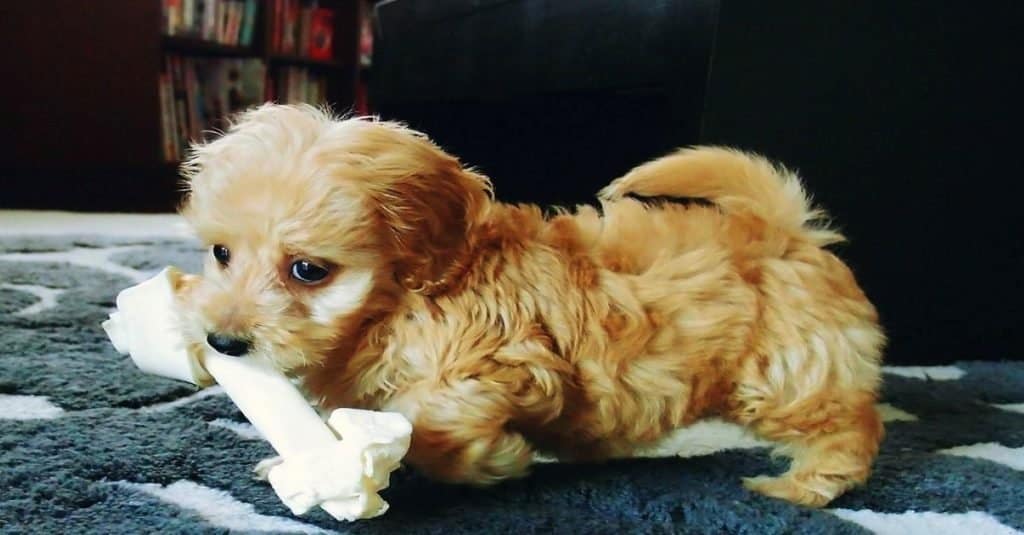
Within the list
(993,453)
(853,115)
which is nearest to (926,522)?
(993,453)

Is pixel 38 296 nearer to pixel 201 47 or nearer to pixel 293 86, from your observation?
pixel 201 47

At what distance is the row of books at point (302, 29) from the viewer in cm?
396

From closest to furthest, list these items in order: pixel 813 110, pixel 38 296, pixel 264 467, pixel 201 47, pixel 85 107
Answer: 1. pixel 264 467
2. pixel 813 110
3. pixel 38 296
4. pixel 85 107
5. pixel 201 47

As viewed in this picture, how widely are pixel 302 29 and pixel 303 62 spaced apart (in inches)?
5.7

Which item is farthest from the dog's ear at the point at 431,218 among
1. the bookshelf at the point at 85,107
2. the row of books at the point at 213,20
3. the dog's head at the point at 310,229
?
the row of books at the point at 213,20

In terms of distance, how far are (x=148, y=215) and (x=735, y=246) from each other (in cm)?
264

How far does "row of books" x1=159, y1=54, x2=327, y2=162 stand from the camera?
12.1 ft

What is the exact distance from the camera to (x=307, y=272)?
34.5 inches

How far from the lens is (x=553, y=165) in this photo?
1.82 meters

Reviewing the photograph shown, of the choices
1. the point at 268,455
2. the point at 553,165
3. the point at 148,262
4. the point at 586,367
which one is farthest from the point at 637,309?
the point at 148,262

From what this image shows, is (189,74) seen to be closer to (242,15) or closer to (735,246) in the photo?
(242,15)

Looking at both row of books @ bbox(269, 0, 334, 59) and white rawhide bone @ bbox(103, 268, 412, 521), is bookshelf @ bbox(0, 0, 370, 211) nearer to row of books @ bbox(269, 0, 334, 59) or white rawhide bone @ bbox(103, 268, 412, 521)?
row of books @ bbox(269, 0, 334, 59)

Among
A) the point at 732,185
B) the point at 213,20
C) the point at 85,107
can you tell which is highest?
the point at 213,20

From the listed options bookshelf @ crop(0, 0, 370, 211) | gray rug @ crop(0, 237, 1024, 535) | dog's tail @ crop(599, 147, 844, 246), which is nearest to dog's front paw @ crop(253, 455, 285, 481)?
gray rug @ crop(0, 237, 1024, 535)
